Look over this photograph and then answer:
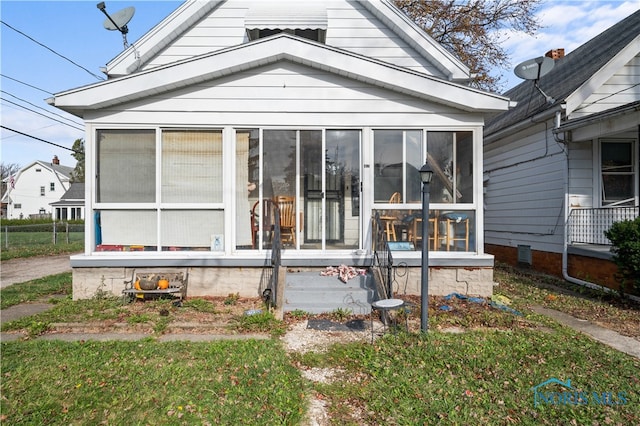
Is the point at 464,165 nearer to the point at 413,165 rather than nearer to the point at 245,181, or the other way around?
the point at 413,165

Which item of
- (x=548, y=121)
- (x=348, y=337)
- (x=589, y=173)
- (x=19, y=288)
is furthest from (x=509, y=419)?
(x=19, y=288)

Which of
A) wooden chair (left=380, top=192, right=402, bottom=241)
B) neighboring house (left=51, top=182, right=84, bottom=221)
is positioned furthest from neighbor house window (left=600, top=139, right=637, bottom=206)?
neighboring house (left=51, top=182, right=84, bottom=221)

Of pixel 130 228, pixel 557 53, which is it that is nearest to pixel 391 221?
pixel 130 228

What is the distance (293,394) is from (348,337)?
1.60m

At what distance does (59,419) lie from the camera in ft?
9.32

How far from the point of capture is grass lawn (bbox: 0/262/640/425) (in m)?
2.92

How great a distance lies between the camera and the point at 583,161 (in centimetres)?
844

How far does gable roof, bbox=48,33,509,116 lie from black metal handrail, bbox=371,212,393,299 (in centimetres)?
248

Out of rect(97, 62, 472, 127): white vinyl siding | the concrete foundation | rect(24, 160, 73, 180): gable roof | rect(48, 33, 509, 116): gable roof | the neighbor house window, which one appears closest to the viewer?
rect(48, 33, 509, 116): gable roof

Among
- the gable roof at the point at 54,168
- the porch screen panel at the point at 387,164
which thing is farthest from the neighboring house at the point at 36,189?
the porch screen panel at the point at 387,164

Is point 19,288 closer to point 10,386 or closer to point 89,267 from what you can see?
point 89,267

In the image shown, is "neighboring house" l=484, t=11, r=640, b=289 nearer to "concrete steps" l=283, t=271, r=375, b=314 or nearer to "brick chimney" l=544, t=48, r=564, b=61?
"brick chimney" l=544, t=48, r=564, b=61

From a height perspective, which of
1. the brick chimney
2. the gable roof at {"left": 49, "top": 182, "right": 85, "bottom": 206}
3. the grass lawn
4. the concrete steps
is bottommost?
the grass lawn

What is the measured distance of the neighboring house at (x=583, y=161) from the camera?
779 cm
